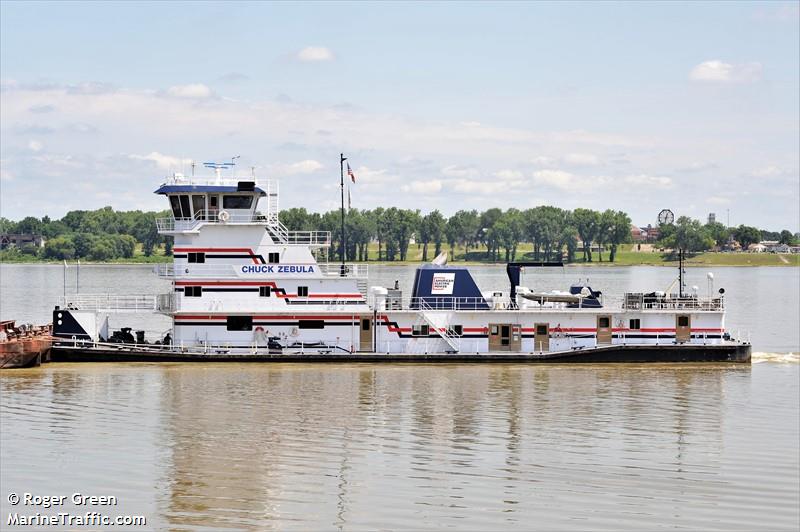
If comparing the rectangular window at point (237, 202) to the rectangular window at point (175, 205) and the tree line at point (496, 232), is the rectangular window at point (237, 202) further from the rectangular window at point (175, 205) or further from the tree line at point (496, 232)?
the tree line at point (496, 232)

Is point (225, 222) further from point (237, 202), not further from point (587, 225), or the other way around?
A: point (587, 225)

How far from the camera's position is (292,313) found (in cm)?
4238

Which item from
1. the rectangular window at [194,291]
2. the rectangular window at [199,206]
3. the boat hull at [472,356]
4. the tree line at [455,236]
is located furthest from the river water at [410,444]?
the tree line at [455,236]

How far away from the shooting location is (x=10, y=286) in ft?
387

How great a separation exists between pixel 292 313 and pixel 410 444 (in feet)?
47.8

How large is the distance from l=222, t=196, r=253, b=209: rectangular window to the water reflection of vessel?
0.04 meters

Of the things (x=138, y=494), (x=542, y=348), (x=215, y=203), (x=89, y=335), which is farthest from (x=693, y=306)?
(x=138, y=494)

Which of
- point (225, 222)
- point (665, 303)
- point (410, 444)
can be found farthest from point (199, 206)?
point (665, 303)

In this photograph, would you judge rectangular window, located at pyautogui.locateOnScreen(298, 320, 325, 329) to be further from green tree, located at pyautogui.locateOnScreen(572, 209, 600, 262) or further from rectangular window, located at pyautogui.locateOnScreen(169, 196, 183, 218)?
green tree, located at pyautogui.locateOnScreen(572, 209, 600, 262)

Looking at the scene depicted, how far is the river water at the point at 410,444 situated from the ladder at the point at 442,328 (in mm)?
1108

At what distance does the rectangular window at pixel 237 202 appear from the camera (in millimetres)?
42500

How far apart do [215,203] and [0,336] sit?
9.92 m

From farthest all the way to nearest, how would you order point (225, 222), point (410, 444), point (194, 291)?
point (194, 291) → point (225, 222) → point (410, 444)

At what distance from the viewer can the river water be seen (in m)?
22.8
